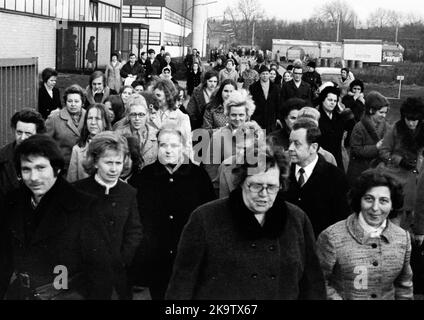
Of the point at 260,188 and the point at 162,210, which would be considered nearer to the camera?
the point at 260,188

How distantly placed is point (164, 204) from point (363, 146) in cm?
321

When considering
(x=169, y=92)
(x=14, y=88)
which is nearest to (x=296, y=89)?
(x=169, y=92)

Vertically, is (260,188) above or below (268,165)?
below

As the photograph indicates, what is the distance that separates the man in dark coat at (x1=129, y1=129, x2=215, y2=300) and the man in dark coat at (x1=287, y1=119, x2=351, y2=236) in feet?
2.37

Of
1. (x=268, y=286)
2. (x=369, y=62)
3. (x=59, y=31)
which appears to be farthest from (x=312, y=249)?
(x=369, y=62)

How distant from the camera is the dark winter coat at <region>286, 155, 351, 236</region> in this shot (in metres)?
5.16

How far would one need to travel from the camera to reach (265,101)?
40.1 ft

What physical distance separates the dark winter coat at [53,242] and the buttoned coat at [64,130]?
3069 millimetres

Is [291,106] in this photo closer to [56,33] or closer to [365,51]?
[56,33]

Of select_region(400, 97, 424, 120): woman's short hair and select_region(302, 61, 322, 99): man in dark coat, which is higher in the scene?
select_region(302, 61, 322, 99): man in dark coat

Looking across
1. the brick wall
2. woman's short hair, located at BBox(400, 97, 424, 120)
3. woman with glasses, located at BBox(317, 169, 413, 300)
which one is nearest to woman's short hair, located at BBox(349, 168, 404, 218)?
woman with glasses, located at BBox(317, 169, 413, 300)

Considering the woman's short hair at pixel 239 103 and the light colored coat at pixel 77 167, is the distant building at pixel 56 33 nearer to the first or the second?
the woman's short hair at pixel 239 103

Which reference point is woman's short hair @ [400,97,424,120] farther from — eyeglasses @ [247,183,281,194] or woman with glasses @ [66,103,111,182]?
eyeglasses @ [247,183,281,194]
